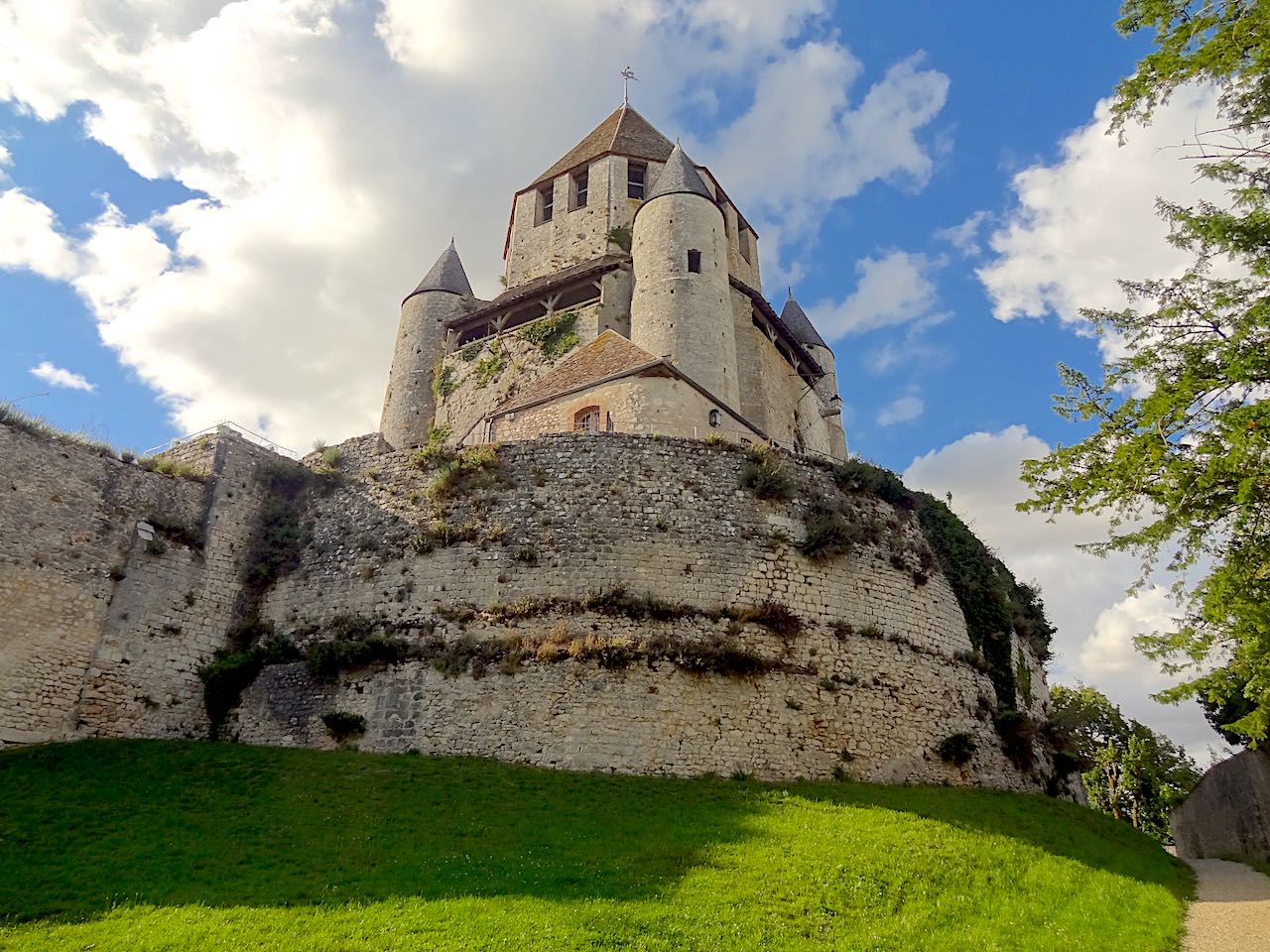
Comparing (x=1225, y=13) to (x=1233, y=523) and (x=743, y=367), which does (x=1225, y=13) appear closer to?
(x=1233, y=523)

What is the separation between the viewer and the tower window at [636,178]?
35.6 m

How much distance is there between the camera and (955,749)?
17.1 metres

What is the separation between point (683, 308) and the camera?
28.0 metres

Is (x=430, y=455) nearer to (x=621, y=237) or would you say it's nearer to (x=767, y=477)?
(x=767, y=477)

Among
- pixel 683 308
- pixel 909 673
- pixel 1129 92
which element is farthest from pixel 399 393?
pixel 1129 92

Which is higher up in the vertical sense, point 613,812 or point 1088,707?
point 1088,707

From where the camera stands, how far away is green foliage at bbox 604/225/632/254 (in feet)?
110

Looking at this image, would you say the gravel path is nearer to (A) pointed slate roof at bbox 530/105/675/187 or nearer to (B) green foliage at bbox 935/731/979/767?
(B) green foliage at bbox 935/731/979/767

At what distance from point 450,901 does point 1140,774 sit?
35.2 metres

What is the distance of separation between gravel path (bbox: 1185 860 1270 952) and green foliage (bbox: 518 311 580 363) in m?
22.5

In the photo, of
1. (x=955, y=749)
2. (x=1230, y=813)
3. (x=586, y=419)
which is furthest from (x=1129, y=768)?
(x=586, y=419)

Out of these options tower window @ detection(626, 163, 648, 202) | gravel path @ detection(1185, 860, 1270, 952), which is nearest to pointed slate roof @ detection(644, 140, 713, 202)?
tower window @ detection(626, 163, 648, 202)

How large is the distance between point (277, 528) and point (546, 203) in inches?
862

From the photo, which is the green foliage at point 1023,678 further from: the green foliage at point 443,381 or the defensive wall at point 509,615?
the green foliage at point 443,381
